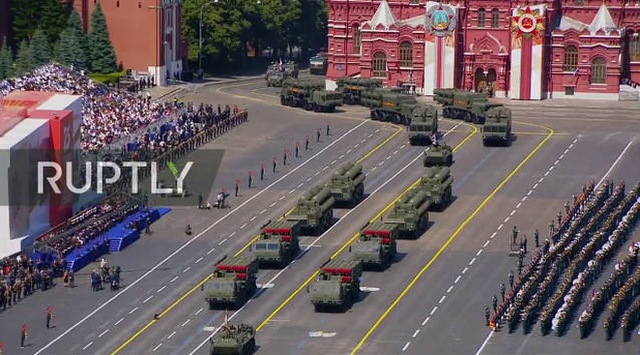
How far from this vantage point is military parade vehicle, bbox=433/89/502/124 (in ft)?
587

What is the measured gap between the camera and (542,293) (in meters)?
124

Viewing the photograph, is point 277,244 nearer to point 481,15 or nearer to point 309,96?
point 309,96

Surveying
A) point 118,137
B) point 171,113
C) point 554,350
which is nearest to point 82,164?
point 118,137

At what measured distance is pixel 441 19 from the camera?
196000 millimetres

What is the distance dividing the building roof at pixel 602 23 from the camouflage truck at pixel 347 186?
48.9 m

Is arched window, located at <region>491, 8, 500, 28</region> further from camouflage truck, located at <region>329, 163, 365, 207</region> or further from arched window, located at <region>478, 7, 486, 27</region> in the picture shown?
camouflage truck, located at <region>329, 163, 365, 207</region>

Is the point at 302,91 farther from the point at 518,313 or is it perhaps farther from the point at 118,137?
the point at 518,313

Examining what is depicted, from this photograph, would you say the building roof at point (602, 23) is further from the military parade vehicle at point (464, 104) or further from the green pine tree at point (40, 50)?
the green pine tree at point (40, 50)

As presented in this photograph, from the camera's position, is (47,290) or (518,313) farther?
(47,290)

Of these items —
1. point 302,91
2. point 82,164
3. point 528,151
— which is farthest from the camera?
point 302,91

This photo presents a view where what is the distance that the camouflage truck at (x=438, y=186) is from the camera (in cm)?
14700

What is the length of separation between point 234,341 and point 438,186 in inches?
1433

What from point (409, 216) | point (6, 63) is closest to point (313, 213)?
point (409, 216)

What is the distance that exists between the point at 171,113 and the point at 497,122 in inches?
1050
